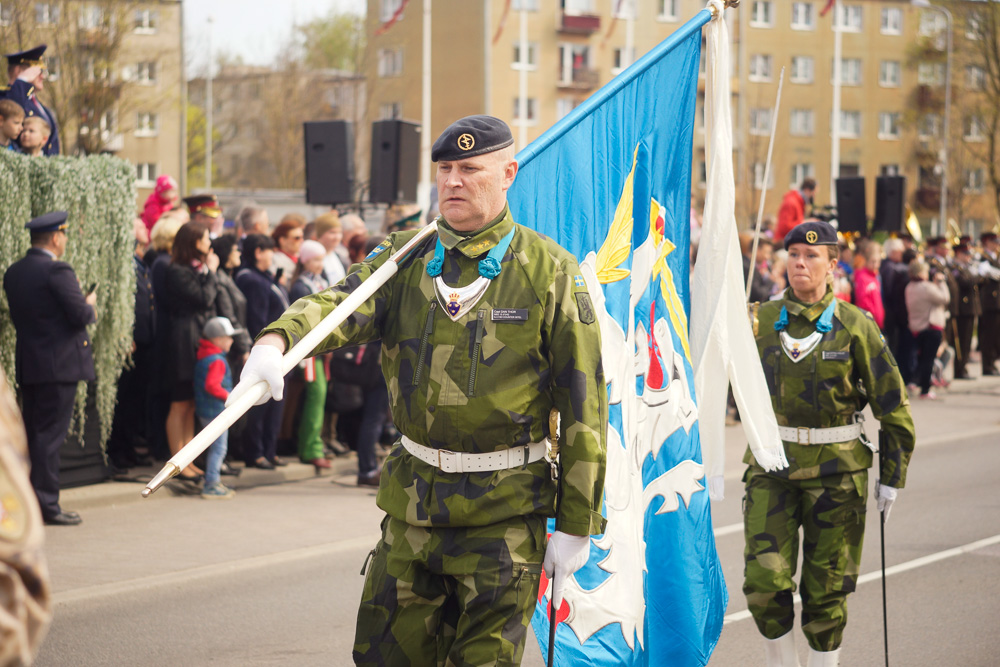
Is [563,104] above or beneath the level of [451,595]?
above

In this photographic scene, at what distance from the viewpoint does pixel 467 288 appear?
355 centimetres

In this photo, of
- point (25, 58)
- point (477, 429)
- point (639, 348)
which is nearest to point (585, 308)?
point (477, 429)

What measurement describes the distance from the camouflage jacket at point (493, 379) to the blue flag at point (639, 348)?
2.63 ft

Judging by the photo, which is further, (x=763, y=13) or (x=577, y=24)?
(x=763, y=13)

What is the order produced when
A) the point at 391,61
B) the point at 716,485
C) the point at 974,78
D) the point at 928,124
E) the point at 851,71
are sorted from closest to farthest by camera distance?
the point at 716,485, the point at 974,78, the point at 391,61, the point at 928,124, the point at 851,71

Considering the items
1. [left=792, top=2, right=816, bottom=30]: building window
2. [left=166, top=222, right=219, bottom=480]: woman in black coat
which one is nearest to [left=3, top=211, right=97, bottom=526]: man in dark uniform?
[left=166, top=222, right=219, bottom=480]: woman in black coat

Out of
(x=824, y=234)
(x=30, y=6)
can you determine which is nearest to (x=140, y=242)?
(x=824, y=234)

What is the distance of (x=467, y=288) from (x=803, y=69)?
61576 millimetres

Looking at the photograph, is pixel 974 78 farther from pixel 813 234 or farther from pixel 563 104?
pixel 813 234

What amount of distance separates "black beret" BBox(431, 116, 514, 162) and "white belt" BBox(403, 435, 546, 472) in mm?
867

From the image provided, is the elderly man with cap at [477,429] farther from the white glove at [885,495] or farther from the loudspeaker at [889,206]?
the loudspeaker at [889,206]

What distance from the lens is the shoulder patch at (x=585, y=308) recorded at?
3.56m

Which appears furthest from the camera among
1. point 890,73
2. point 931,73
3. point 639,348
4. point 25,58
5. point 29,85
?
point 890,73

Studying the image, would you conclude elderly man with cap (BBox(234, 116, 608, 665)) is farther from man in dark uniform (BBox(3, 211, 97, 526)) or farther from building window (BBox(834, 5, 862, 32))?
building window (BBox(834, 5, 862, 32))
